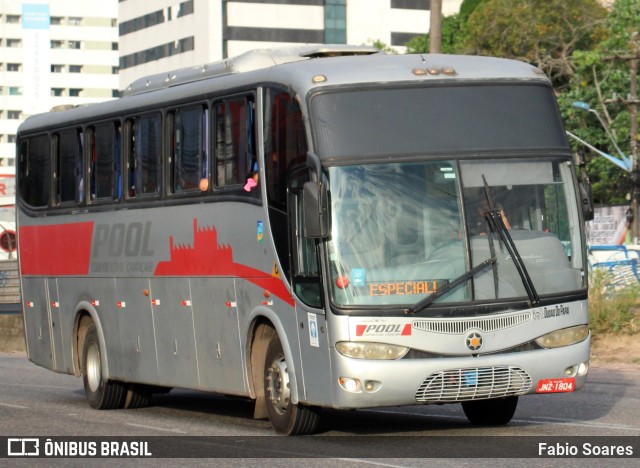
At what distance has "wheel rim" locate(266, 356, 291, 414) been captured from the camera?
13852 millimetres

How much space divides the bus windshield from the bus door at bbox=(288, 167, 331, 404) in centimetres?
31

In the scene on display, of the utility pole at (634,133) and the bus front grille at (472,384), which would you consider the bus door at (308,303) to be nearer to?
the bus front grille at (472,384)

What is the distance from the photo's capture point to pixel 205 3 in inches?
→ 4572

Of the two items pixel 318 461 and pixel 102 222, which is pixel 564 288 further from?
pixel 102 222

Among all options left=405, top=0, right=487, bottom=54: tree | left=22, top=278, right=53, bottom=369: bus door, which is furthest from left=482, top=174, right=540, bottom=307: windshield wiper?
left=405, top=0, right=487, bottom=54: tree

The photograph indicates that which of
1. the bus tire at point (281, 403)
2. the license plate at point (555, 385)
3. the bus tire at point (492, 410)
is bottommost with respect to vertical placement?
the bus tire at point (492, 410)

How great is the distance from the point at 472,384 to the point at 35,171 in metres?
9.22

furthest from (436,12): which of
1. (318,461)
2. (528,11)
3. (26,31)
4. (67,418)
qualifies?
(26,31)

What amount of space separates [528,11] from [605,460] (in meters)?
50.5

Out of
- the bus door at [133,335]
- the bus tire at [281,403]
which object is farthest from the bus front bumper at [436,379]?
the bus door at [133,335]

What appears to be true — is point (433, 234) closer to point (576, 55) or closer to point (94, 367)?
point (94, 367)

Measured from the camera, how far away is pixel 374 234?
42.3ft

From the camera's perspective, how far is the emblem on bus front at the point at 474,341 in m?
12.8

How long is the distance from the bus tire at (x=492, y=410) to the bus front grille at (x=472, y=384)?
4.09ft
